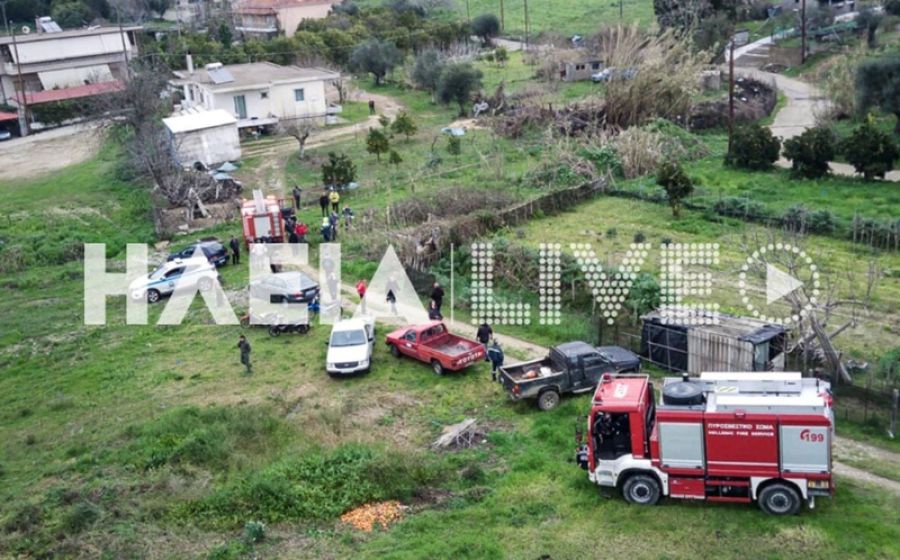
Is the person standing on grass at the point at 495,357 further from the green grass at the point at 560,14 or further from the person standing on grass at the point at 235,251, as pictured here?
the green grass at the point at 560,14

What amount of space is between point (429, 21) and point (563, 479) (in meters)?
72.1

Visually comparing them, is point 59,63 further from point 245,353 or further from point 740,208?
point 740,208

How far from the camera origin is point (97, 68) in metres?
70.9

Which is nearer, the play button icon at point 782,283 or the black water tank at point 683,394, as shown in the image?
the black water tank at point 683,394

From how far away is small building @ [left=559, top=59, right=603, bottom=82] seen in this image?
63562 millimetres

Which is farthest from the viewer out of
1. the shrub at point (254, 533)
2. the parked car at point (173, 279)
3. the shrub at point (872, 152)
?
the shrub at point (872, 152)

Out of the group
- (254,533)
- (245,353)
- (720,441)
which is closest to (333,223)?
(245,353)

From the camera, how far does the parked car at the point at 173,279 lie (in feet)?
104

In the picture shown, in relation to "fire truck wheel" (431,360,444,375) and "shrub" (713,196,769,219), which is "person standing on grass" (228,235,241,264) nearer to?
"fire truck wheel" (431,360,444,375)

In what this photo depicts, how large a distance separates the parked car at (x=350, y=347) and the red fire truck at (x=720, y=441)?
8561 mm

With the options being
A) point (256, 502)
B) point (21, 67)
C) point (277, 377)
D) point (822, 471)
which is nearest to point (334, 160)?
point (277, 377)

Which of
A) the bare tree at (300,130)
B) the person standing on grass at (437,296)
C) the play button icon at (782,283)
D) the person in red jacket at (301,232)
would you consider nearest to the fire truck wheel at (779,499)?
the play button icon at (782,283)

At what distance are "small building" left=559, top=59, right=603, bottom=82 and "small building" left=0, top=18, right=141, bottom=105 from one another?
30.7 m

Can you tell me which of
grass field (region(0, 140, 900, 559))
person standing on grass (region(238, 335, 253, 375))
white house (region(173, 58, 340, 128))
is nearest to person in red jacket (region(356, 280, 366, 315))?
grass field (region(0, 140, 900, 559))
